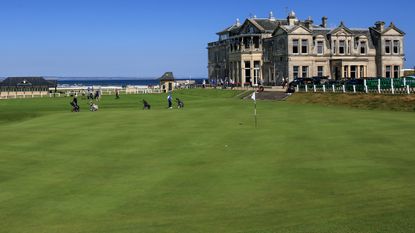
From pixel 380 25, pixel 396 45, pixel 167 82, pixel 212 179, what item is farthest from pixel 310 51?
pixel 212 179

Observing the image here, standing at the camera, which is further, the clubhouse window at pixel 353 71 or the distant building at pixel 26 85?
the distant building at pixel 26 85

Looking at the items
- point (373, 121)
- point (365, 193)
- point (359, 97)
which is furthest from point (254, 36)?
point (365, 193)

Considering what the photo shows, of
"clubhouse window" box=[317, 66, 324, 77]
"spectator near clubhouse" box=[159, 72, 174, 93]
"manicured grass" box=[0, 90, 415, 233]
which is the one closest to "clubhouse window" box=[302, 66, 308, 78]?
"clubhouse window" box=[317, 66, 324, 77]

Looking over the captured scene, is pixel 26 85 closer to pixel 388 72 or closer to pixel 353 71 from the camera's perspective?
pixel 353 71

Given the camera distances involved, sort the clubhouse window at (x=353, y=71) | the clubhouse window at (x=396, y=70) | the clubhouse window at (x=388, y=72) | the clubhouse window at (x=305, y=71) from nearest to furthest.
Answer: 1. the clubhouse window at (x=305, y=71)
2. the clubhouse window at (x=353, y=71)
3. the clubhouse window at (x=388, y=72)
4. the clubhouse window at (x=396, y=70)

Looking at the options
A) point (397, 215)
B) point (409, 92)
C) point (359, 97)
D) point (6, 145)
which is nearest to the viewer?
point (397, 215)

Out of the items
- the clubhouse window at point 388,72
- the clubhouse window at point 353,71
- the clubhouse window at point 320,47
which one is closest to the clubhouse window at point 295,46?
the clubhouse window at point 320,47

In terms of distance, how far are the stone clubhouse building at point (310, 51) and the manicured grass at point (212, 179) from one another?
55282 mm

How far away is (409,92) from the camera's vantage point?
163 feet

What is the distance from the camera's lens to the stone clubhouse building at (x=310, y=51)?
89.1m

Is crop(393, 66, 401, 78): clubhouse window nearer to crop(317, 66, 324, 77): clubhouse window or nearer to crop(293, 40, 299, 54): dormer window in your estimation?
crop(317, 66, 324, 77): clubhouse window

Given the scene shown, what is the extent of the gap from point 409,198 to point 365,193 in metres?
1.36

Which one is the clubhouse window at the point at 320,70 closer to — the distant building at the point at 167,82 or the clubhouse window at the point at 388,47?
the clubhouse window at the point at 388,47

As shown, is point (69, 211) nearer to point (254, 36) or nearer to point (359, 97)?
point (359, 97)
